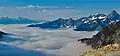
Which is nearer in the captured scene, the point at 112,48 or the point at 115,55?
the point at 115,55

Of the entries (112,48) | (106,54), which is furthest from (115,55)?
(112,48)

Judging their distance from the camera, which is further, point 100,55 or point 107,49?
point 107,49

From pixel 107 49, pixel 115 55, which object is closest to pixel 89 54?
pixel 107 49

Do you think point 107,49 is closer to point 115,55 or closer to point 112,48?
point 112,48

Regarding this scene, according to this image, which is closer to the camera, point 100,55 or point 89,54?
point 100,55

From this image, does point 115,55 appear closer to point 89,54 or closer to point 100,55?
point 100,55

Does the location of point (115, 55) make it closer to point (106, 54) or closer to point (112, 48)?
point (106, 54)

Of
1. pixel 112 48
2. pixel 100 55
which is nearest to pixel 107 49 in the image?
pixel 112 48
